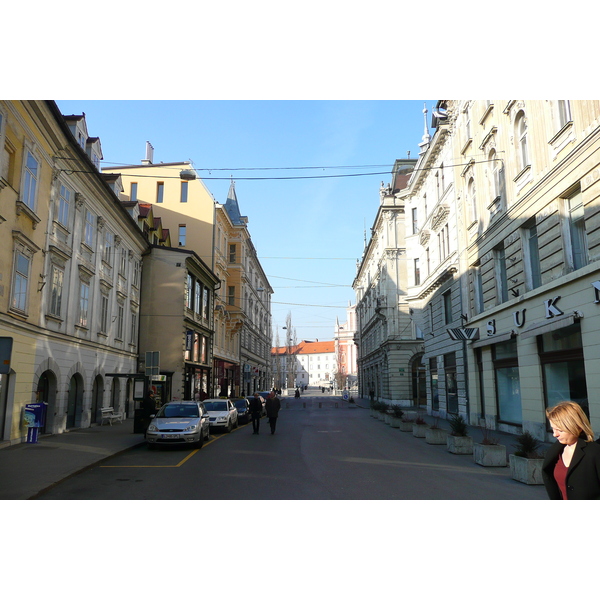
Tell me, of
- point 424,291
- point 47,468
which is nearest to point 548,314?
point 47,468

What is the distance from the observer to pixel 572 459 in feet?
13.3

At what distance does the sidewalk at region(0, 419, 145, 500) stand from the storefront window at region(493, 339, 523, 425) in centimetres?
1348

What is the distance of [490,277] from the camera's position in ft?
68.9

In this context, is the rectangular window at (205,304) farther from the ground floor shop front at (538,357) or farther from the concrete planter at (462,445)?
the concrete planter at (462,445)

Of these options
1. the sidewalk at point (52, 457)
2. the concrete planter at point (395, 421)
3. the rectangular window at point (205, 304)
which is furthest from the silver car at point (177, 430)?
the rectangular window at point (205, 304)

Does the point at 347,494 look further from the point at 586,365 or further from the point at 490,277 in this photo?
the point at 490,277

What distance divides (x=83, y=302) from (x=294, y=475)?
51.4 feet

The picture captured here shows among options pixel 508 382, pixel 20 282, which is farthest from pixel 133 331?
pixel 508 382

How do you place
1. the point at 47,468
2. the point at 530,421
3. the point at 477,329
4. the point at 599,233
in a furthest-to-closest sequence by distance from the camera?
the point at 477,329 → the point at 530,421 → the point at 599,233 → the point at 47,468

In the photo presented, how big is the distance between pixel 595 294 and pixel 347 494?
8.39 m

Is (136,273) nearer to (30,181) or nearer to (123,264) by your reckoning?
(123,264)

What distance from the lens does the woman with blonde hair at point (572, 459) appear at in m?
3.95

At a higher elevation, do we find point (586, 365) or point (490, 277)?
point (490, 277)

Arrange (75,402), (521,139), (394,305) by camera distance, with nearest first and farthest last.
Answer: (521,139)
(75,402)
(394,305)
